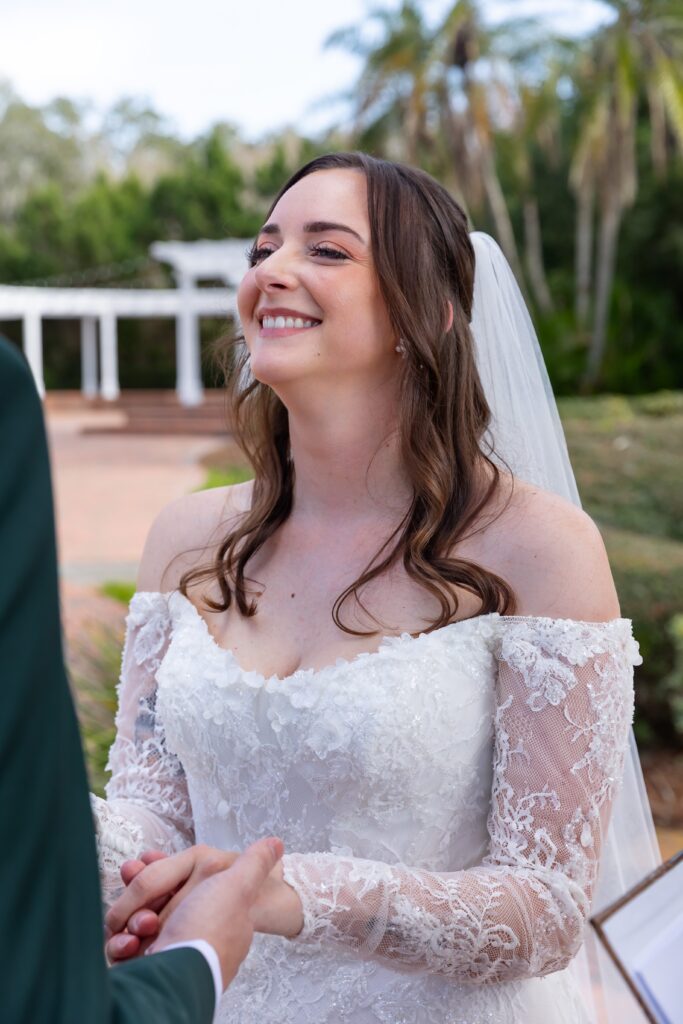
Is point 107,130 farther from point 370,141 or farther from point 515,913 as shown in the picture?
point 515,913

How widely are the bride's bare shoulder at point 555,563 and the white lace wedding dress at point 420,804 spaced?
1.6 inches

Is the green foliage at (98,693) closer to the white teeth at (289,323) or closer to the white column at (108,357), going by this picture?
the white teeth at (289,323)

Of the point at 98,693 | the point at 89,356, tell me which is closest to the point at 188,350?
the point at 89,356

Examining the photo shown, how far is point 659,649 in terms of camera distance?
21.8 ft

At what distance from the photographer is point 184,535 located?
8.69 feet

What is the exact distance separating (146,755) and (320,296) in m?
1.01

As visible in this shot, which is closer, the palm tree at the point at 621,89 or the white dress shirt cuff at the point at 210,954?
the white dress shirt cuff at the point at 210,954

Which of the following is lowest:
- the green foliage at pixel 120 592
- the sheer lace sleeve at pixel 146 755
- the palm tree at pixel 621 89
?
the green foliage at pixel 120 592

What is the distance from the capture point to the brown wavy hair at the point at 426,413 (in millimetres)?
2242

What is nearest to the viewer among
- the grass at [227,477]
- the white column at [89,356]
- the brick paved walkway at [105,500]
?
the brick paved walkway at [105,500]

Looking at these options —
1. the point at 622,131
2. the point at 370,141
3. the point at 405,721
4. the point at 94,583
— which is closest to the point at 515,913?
the point at 405,721

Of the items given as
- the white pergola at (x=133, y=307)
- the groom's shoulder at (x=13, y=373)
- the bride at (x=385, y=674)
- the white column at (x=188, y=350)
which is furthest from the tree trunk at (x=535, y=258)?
the groom's shoulder at (x=13, y=373)

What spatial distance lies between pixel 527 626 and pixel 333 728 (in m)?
0.39

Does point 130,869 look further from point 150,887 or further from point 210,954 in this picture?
point 210,954
